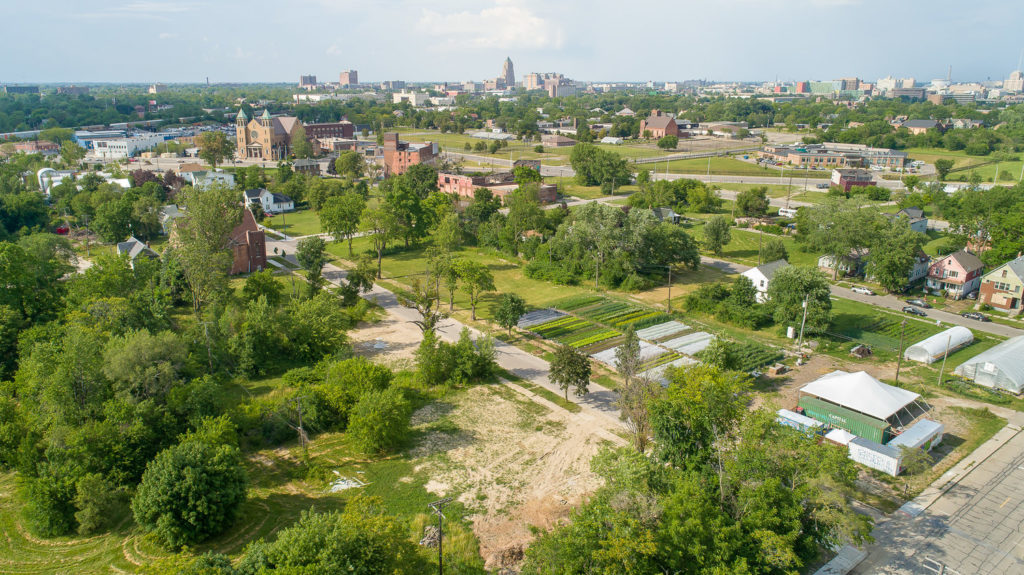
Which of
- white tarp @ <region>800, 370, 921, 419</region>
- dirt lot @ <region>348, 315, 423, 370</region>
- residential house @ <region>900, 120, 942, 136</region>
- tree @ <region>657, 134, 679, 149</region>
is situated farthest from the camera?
residential house @ <region>900, 120, 942, 136</region>

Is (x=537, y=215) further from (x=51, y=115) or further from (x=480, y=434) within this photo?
(x=51, y=115)

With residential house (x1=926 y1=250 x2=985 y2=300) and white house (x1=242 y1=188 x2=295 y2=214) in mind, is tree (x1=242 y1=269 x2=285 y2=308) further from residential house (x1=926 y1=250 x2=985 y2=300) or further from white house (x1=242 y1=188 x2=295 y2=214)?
residential house (x1=926 y1=250 x2=985 y2=300)

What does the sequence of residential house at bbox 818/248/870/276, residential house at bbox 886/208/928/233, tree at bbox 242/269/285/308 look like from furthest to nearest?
1. residential house at bbox 886/208/928/233
2. residential house at bbox 818/248/870/276
3. tree at bbox 242/269/285/308

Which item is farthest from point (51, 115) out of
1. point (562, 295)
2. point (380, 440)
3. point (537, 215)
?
point (380, 440)

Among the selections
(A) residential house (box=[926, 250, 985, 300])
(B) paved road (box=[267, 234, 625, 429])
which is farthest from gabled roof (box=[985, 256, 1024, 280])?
(B) paved road (box=[267, 234, 625, 429])

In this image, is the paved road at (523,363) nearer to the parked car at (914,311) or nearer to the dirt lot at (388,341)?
the dirt lot at (388,341)

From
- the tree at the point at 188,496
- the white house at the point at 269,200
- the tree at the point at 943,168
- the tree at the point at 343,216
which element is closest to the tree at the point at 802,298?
the tree at the point at 188,496
